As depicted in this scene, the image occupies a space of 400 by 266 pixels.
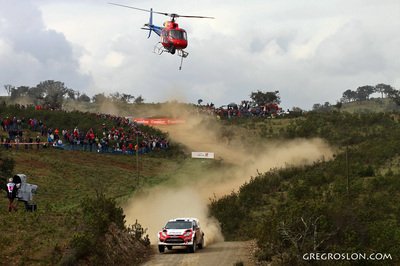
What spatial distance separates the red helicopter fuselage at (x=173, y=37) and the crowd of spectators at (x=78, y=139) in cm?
1198

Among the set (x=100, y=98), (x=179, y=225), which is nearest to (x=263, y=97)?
(x=100, y=98)

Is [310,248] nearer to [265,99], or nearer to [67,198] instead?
[67,198]

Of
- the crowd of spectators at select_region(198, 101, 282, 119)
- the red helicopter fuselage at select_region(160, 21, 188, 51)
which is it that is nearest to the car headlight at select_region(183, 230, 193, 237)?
the red helicopter fuselage at select_region(160, 21, 188, 51)

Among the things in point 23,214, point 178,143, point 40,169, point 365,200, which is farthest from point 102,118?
point 23,214

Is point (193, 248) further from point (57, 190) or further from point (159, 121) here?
point (159, 121)

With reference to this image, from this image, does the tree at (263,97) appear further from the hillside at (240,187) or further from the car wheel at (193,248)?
the car wheel at (193,248)

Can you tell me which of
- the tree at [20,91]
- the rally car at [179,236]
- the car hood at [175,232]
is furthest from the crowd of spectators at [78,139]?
the tree at [20,91]

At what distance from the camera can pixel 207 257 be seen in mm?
27859

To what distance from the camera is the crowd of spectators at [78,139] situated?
61.0m

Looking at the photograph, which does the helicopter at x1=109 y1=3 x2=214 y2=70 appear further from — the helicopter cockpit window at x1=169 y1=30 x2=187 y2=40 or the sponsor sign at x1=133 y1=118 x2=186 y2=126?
the sponsor sign at x1=133 y1=118 x2=186 y2=126

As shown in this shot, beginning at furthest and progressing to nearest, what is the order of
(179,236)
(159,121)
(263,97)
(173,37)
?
(263,97), (159,121), (173,37), (179,236)

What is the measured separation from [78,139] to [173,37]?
18.3m

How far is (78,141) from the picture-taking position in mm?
64688

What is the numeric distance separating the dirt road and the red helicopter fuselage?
24.4 metres
